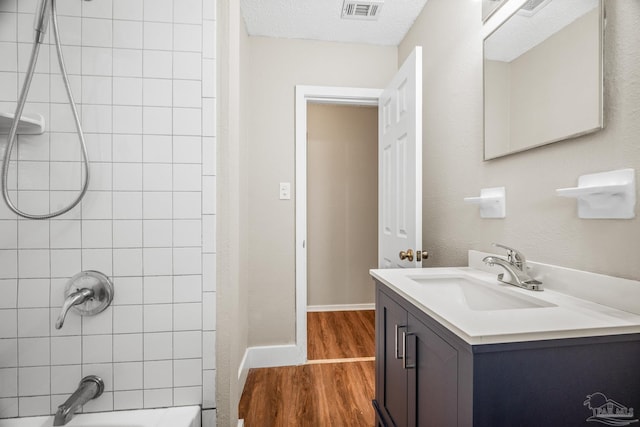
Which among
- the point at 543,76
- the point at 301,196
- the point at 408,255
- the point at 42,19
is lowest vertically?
the point at 408,255

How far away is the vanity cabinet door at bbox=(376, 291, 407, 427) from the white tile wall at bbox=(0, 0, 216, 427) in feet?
2.23

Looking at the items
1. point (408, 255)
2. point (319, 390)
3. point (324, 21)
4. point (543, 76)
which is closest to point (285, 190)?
point (408, 255)

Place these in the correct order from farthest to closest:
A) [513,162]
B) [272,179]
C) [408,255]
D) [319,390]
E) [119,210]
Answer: [272,179], [319,390], [408,255], [513,162], [119,210]

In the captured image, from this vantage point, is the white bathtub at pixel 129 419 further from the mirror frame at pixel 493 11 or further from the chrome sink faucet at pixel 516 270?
the mirror frame at pixel 493 11

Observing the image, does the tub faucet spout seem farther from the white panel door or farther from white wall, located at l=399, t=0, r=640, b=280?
white wall, located at l=399, t=0, r=640, b=280

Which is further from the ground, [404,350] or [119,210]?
[119,210]

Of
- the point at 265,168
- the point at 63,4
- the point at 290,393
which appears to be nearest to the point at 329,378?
the point at 290,393

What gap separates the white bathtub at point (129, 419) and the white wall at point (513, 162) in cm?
135

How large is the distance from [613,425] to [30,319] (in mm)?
1708

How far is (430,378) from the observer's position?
84 cm

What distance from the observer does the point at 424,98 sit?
6.23 ft

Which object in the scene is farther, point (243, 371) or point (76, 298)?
point (243, 371)

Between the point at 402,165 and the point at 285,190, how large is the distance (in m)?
0.87

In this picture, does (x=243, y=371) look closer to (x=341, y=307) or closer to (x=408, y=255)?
(x=408, y=255)
